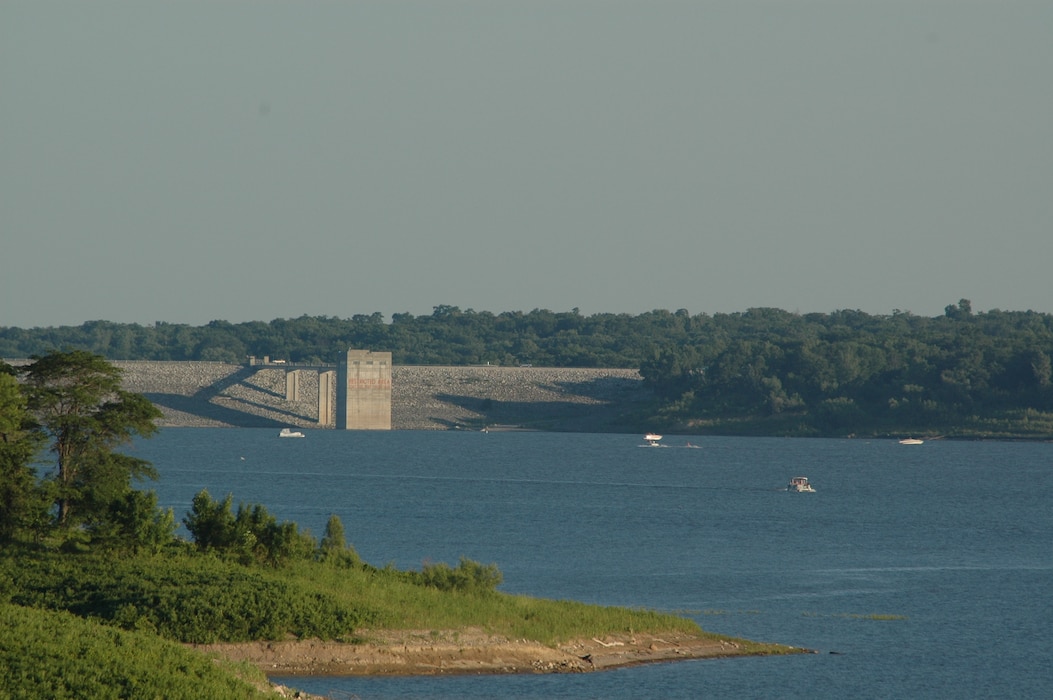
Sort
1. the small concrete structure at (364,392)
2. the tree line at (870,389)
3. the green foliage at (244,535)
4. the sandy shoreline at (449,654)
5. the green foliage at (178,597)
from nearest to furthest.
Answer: the green foliage at (178,597)
the sandy shoreline at (449,654)
the green foliage at (244,535)
the tree line at (870,389)
the small concrete structure at (364,392)

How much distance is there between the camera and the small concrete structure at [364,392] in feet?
602

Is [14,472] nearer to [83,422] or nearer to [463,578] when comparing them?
[83,422]

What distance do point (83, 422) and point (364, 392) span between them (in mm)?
148574

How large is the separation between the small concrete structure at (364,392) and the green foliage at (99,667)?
155 meters

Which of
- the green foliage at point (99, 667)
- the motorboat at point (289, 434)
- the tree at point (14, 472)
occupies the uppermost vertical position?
the tree at point (14, 472)

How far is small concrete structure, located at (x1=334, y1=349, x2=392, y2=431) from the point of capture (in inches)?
7229

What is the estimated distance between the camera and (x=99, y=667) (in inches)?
966

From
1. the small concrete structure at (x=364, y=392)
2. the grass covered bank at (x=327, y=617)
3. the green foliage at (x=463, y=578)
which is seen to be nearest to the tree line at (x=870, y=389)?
the small concrete structure at (x=364, y=392)

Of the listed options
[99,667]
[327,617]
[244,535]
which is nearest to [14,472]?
[244,535]

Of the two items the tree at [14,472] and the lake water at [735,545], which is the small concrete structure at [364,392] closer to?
the lake water at [735,545]

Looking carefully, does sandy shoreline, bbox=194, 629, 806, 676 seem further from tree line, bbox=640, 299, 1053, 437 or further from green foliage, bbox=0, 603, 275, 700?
tree line, bbox=640, 299, 1053, 437

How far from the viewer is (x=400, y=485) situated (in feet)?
326

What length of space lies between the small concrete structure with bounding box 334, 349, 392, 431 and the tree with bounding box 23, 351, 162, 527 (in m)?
140

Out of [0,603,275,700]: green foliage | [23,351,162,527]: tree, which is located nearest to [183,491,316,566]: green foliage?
[23,351,162,527]: tree
